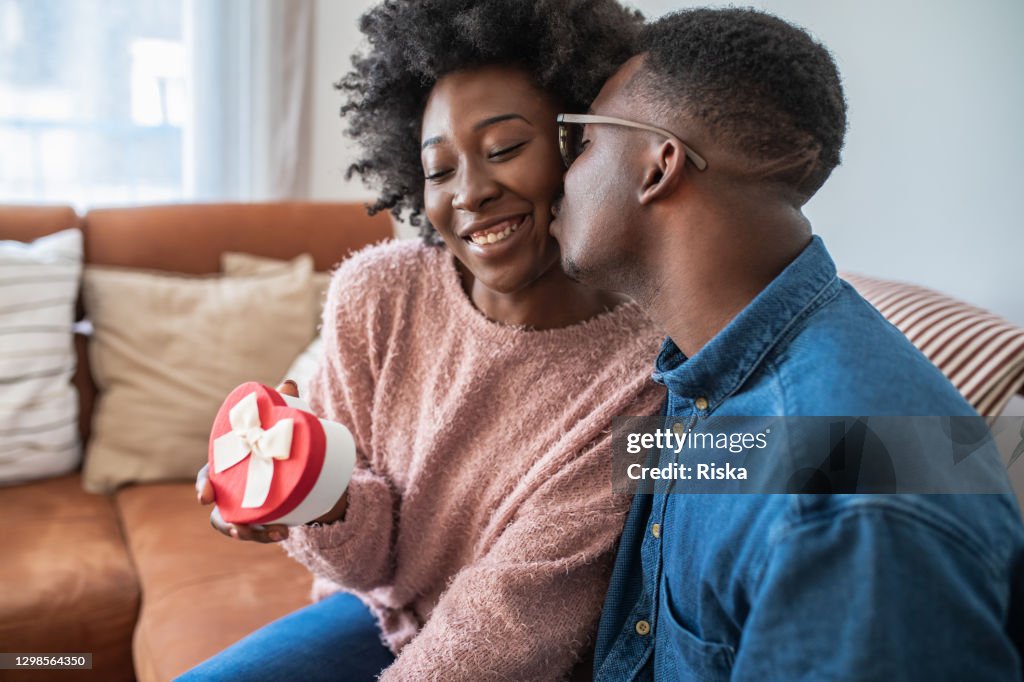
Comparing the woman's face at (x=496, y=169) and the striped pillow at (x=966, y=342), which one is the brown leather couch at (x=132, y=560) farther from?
the striped pillow at (x=966, y=342)

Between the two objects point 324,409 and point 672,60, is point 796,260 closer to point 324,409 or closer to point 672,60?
point 672,60

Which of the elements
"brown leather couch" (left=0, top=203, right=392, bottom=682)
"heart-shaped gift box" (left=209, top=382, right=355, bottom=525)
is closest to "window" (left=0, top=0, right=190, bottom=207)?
"brown leather couch" (left=0, top=203, right=392, bottom=682)

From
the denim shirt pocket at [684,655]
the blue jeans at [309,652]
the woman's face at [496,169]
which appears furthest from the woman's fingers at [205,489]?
the denim shirt pocket at [684,655]

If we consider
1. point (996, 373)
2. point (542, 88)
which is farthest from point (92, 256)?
point (996, 373)

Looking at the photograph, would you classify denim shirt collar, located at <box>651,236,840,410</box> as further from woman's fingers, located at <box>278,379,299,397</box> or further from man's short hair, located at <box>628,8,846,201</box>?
woman's fingers, located at <box>278,379,299,397</box>

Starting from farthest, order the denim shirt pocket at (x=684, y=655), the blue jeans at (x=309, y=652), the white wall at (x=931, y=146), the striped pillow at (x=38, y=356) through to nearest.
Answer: the striped pillow at (x=38, y=356) < the white wall at (x=931, y=146) < the blue jeans at (x=309, y=652) < the denim shirt pocket at (x=684, y=655)

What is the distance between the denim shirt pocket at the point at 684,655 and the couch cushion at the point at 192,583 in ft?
2.73

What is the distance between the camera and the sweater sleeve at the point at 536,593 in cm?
105

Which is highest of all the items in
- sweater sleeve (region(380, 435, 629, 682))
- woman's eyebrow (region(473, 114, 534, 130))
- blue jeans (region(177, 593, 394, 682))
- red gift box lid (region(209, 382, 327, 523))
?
woman's eyebrow (region(473, 114, 534, 130))

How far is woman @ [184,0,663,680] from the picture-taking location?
1.09 metres

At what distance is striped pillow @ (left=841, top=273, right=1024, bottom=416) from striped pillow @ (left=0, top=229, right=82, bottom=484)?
69.1 inches

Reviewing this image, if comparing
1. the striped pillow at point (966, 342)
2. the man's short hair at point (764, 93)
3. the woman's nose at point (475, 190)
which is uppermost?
the man's short hair at point (764, 93)

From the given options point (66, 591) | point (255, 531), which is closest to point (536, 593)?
point (255, 531)

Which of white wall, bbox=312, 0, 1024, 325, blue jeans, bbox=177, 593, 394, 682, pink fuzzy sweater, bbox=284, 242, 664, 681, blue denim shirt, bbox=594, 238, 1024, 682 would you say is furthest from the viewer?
white wall, bbox=312, 0, 1024, 325
